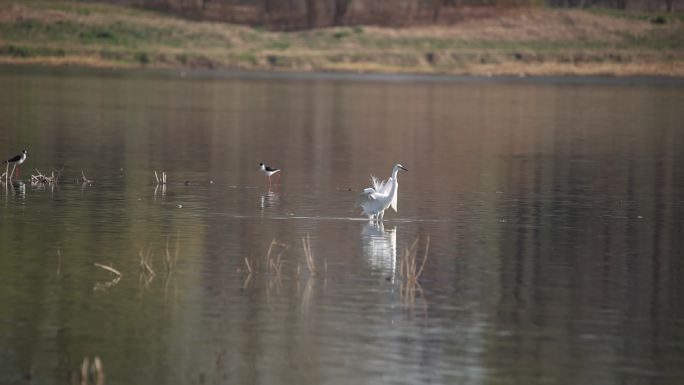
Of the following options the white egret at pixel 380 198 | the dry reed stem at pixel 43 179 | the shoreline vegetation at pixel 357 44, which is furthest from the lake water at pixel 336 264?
the shoreline vegetation at pixel 357 44

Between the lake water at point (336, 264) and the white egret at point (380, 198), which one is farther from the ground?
the white egret at point (380, 198)

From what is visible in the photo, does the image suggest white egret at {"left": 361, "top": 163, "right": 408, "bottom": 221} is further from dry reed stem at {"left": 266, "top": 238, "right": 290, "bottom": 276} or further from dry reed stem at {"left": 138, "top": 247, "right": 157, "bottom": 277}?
dry reed stem at {"left": 138, "top": 247, "right": 157, "bottom": 277}

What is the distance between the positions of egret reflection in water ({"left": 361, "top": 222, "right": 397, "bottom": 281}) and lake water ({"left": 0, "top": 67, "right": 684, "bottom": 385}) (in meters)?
0.05

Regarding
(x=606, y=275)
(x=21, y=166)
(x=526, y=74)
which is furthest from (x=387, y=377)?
(x=526, y=74)

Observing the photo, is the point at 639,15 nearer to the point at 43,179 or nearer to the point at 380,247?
the point at 43,179

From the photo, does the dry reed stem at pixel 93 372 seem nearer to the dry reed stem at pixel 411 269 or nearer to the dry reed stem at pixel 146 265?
the dry reed stem at pixel 146 265

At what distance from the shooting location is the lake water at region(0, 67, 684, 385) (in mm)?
14867

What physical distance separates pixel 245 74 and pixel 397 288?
118612mm

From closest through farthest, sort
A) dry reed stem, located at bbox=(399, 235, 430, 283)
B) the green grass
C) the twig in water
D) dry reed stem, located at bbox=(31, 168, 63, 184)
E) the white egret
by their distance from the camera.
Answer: the twig in water < dry reed stem, located at bbox=(399, 235, 430, 283) < the white egret < dry reed stem, located at bbox=(31, 168, 63, 184) < the green grass

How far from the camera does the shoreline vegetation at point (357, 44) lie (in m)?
148

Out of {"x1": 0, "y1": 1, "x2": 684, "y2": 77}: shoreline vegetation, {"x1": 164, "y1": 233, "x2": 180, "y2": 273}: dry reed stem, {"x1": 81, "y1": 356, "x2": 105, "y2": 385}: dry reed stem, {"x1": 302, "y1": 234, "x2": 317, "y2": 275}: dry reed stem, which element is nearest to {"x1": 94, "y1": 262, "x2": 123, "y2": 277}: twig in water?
{"x1": 164, "y1": 233, "x2": 180, "y2": 273}: dry reed stem

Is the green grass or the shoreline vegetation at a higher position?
the green grass

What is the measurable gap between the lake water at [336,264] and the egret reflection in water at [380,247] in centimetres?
5

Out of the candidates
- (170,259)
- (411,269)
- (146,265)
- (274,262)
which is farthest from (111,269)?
(411,269)
